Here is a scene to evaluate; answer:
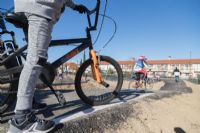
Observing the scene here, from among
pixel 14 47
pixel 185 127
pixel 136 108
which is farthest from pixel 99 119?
pixel 185 127

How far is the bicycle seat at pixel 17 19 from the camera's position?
3594 millimetres

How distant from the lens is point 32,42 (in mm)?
3082

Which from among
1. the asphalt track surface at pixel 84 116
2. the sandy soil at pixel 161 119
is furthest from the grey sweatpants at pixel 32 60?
the sandy soil at pixel 161 119

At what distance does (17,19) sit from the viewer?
143 inches

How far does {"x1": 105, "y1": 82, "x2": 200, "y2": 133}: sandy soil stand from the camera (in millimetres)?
4602

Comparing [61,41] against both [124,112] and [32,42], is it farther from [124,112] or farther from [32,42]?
[124,112]

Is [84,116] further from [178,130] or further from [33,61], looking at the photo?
[178,130]

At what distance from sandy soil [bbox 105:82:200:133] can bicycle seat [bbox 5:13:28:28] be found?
1897 millimetres

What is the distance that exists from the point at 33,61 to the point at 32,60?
15 millimetres

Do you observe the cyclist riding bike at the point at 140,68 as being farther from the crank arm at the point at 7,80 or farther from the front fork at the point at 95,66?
the crank arm at the point at 7,80

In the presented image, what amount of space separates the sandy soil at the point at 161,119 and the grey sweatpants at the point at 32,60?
1462 millimetres

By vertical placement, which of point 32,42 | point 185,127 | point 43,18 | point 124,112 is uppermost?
point 43,18

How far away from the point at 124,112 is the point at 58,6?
2.33 m

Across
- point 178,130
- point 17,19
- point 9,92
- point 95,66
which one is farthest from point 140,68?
point 17,19
